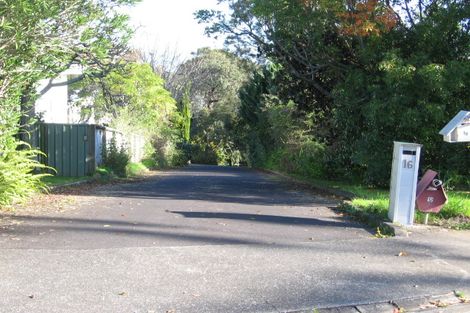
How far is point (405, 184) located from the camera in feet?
29.8

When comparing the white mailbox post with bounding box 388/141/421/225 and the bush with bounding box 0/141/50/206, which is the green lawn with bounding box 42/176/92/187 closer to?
the bush with bounding box 0/141/50/206

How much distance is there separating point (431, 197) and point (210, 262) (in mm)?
4938

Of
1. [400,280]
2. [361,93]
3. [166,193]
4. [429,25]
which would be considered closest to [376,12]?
[429,25]

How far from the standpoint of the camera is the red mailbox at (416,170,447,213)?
364 inches

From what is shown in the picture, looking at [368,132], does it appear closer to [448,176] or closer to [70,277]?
[448,176]

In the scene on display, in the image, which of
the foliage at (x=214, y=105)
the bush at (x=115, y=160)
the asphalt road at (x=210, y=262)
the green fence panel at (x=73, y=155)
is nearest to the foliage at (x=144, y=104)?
the bush at (x=115, y=160)

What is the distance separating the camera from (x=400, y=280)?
232 inches

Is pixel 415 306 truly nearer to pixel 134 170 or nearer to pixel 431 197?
pixel 431 197

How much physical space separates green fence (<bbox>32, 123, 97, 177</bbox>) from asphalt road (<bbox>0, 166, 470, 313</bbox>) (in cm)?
798

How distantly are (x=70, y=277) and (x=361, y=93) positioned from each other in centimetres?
1212

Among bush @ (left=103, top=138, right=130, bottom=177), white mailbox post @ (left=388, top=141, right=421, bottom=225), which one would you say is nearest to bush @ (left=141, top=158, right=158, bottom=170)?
bush @ (left=103, top=138, right=130, bottom=177)

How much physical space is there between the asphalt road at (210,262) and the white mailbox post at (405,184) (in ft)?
1.78

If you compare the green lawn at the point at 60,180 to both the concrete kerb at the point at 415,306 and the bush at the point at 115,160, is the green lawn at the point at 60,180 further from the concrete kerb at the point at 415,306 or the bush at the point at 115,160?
the concrete kerb at the point at 415,306

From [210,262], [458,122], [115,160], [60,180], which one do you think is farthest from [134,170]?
[210,262]
